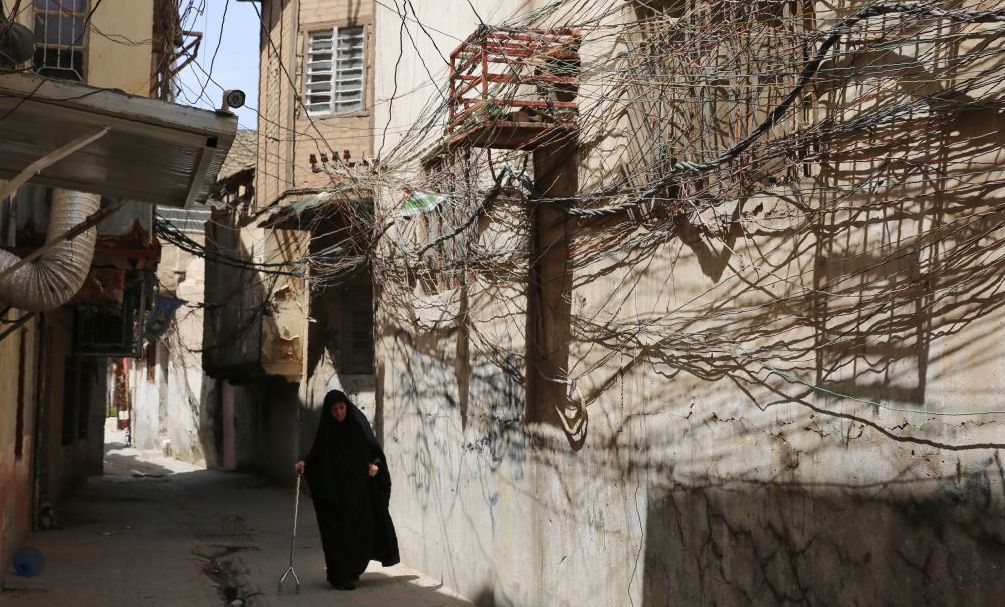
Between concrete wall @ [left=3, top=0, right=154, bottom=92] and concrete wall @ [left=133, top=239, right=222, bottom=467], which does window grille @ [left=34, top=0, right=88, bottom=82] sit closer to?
concrete wall @ [left=3, top=0, right=154, bottom=92]

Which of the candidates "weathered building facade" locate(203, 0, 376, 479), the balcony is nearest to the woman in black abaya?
"weathered building facade" locate(203, 0, 376, 479)

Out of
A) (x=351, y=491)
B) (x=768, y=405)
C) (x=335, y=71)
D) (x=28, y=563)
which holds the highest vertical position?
(x=335, y=71)

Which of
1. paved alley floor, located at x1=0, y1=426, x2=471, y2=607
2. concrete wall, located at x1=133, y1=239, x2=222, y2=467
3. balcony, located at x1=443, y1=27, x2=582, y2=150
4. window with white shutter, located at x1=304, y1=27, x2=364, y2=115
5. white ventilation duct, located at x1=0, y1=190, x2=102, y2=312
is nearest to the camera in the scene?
white ventilation duct, located at x1=0, y1=190, x2=102, y2=312

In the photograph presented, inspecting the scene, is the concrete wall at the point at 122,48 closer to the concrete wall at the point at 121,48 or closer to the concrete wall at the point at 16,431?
the concrete wall at the point at 121,48

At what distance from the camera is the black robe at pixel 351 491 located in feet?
33.5

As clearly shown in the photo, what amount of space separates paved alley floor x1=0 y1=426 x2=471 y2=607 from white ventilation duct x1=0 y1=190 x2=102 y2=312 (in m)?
2.75

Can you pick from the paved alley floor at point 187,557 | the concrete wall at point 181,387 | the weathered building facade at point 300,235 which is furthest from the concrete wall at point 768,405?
the concrete wall at point 181,387

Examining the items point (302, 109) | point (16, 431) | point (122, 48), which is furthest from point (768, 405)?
point (302, 109)

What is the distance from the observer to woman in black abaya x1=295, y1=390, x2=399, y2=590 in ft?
33.5

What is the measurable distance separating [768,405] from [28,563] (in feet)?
23.9

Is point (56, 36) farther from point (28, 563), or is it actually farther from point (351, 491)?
point (351, 491)

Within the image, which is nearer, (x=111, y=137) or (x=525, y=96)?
(x=111, y=137)

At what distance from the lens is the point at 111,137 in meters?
5.45

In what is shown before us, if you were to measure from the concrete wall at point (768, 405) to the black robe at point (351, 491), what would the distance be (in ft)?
4.95
